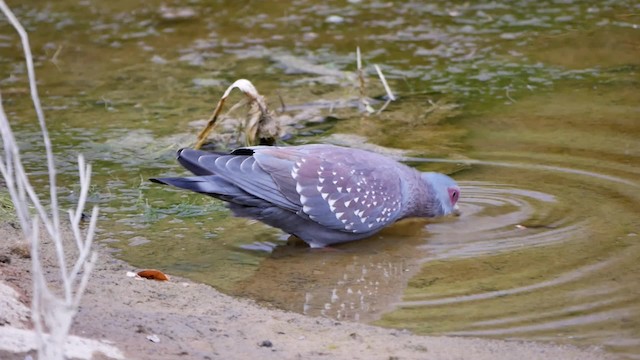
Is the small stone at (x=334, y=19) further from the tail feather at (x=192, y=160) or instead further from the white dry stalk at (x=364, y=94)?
the tail feather at (x=192, y=160)

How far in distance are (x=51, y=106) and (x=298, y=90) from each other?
1874mm

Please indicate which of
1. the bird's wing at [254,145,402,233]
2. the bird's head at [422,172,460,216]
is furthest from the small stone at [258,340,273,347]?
the bird's head at [422,172,460,216]

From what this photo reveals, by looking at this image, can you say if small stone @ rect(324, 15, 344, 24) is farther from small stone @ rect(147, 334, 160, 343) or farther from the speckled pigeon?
small stone @ rect(147, 334, 160, 343)

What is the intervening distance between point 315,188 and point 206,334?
1.69 metres

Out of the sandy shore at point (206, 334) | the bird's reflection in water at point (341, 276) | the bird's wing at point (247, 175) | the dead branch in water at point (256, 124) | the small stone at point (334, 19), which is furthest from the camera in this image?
the small stone at point (334, 19)

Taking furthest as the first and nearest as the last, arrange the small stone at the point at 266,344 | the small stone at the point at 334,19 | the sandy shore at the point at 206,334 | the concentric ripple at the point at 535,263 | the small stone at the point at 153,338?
the small stone at the point at 334,19 → the concentric ripple at the point at 535,263 → the small stone at the point at 266,344 → the small stone at the point at 153,338 → the sandy shore at the point at 206,334

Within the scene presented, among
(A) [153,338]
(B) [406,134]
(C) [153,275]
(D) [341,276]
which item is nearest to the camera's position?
(A) [153,338]

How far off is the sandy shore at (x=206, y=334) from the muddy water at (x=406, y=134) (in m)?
0.20

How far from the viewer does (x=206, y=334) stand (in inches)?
165

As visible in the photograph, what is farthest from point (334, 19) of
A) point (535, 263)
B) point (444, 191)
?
point (535, 263)

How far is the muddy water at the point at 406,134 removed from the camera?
16.1 ft

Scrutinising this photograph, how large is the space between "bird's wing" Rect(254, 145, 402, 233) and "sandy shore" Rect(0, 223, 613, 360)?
40.2 inches

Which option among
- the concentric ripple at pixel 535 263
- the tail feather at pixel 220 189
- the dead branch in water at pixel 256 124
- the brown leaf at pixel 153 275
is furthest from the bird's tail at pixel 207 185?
the dead branch in water at pixel 256 124

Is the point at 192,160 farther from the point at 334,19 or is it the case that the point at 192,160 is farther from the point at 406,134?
the point at 334,19
